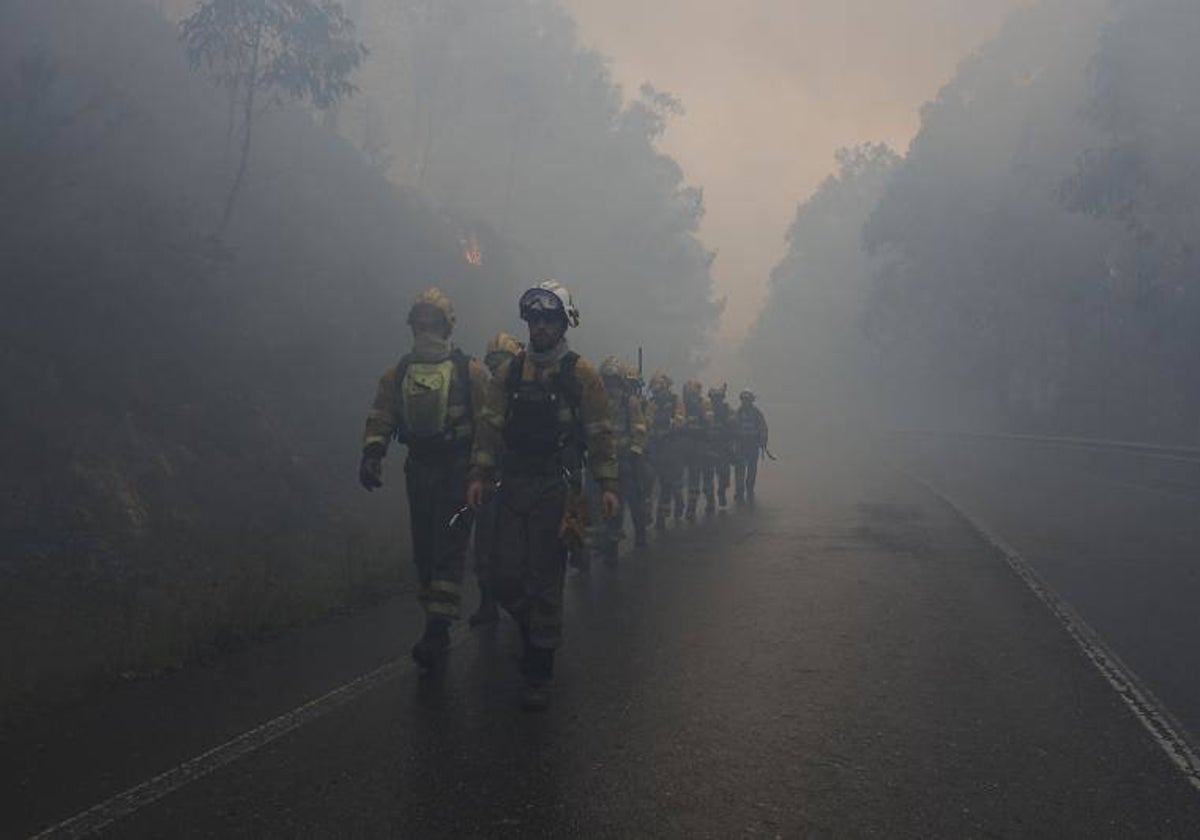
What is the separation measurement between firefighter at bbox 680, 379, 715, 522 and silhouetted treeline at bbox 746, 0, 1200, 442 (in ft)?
45.4

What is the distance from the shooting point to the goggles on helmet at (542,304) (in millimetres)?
5707

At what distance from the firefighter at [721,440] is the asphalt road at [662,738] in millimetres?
8833

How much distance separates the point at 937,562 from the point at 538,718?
21.3 ft

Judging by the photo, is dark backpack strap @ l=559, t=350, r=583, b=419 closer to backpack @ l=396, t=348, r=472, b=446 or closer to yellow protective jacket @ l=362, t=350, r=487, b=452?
yellow protective jacket @ l=362, t=350, r=487, b=452

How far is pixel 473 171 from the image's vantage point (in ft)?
160

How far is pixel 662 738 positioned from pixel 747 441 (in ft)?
45.4

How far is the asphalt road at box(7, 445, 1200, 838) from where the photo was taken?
149 inches

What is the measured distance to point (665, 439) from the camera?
14.7m

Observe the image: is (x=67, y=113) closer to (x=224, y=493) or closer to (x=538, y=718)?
(x=224, y=493)

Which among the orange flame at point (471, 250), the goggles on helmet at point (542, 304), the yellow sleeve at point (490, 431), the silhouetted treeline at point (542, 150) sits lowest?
the yellow sleeve at point (490, 431)

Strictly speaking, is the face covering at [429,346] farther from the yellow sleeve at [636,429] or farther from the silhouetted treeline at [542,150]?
the silhouetted treeline at [542,150]

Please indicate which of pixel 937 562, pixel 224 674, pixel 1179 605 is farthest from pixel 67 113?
pixel 1179 605

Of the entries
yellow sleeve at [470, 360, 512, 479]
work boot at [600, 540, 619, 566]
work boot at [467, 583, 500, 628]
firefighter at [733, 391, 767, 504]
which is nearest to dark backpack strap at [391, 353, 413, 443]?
yellow sleeve at [470, 360, 512, 479]

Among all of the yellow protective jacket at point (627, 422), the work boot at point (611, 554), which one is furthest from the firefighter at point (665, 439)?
the work boot at point (611, 554)
